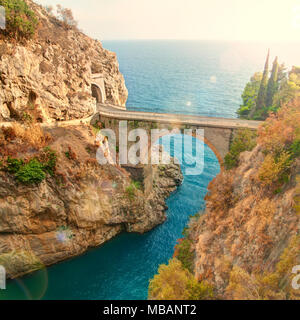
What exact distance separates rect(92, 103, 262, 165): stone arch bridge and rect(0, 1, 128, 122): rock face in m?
6.19

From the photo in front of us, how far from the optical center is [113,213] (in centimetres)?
3275

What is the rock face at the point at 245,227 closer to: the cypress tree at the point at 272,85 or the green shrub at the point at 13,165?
the green shrub at the point at 13,165

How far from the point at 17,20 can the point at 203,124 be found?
24.6 metres

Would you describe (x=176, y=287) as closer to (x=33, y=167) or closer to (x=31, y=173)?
(x=31, y=173)

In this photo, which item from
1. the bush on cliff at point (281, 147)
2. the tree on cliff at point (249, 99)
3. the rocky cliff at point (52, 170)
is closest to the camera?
the bush on cliff at point (281, 147)

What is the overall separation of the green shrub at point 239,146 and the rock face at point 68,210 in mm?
13255

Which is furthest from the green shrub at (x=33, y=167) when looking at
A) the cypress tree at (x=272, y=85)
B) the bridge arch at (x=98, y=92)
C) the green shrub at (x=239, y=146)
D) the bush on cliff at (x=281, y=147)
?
the cypress tree at (x=272, y=85)

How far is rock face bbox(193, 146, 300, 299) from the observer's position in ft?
55.2

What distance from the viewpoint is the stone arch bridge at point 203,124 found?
1239 inches

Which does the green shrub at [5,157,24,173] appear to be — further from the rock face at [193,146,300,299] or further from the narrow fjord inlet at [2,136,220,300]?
the rock face at [193,146,300,299]

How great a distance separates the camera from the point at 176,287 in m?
18.8

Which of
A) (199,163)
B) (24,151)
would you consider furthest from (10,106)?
(199,163)

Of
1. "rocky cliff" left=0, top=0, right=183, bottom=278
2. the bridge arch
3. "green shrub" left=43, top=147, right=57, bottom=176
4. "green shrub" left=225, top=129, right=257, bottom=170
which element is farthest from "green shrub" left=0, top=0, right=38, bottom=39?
"green shrub" left=225, top=129, right=257, bottom=170

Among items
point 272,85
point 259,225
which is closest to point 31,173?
point 259,225
